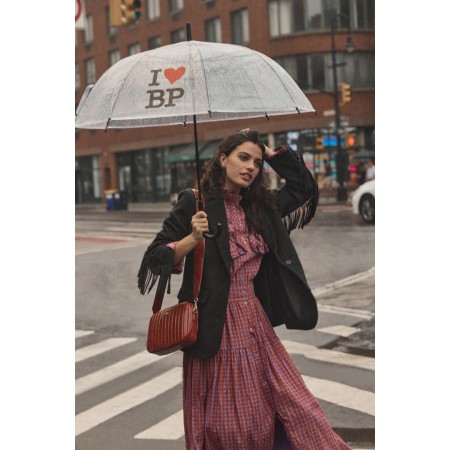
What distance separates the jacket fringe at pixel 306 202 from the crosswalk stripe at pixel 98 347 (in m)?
4.30

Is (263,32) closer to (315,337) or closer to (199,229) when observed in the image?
(315,337)

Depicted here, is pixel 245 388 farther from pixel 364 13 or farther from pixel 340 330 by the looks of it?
pixel 364 13

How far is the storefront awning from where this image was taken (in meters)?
44.3

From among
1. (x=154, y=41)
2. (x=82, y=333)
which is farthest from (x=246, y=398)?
(x=154, y=41)

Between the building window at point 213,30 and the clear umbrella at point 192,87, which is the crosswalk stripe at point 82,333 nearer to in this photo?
the clear umbrella at point 192,87

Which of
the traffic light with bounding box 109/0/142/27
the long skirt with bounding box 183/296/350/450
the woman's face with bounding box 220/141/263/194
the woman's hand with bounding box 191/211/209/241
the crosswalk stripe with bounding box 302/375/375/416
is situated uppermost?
the traffic light with bounding box 109/0/142/27

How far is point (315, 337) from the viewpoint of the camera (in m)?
8.27

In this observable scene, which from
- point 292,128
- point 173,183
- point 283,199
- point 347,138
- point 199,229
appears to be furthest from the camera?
point 173,183

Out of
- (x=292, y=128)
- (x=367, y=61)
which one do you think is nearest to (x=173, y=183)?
(x=292, y=128)

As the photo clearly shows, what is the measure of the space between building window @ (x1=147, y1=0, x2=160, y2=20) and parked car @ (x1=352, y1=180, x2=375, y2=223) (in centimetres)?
3072

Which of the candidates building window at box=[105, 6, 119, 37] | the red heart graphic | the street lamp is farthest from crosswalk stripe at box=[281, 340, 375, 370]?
building window at box=[105, 6, 119, 37]

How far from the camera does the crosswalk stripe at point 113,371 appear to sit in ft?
22.3

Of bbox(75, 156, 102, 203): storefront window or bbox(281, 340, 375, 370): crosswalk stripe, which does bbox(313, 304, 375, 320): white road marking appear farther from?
bbox(75, 156, 102, 203): storefront window

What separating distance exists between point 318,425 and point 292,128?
123 ft
